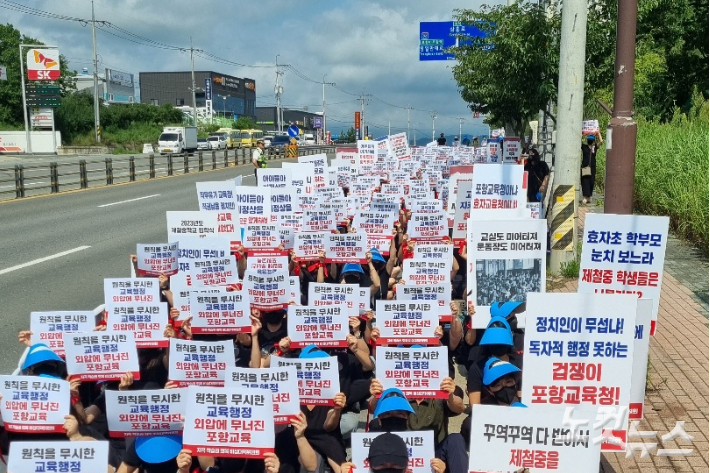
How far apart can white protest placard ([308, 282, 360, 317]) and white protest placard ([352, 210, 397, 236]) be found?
3.90m

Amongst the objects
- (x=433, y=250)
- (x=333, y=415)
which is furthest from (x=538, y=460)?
(x=433, y=250)

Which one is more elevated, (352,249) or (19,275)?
(352,249)

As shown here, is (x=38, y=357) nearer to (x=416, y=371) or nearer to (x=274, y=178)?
(x=416, y=371)

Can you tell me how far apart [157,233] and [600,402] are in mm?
14639

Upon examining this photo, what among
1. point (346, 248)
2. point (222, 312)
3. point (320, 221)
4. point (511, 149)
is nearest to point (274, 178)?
point (320, 221)

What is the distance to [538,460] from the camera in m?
4.25

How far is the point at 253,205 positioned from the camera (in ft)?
41.3

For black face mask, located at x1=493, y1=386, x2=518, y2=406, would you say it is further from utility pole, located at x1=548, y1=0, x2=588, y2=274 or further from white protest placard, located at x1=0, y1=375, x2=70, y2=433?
utility pole, located at x1=548, y1=0, x2=588, y2=274

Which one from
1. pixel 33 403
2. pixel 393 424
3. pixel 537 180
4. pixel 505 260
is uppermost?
pixel 537 180

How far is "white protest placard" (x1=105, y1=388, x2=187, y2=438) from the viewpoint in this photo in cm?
513

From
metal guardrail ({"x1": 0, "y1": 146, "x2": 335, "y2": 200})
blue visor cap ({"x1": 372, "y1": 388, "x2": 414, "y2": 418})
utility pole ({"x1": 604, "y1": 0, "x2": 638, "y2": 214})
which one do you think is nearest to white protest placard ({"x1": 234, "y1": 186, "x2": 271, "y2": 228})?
utility pole ({"x1": 604, "y1": 0, "x2": 638, "y2": 214})

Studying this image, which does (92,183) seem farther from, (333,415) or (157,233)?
(333,415)

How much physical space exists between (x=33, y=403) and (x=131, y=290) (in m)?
2.81

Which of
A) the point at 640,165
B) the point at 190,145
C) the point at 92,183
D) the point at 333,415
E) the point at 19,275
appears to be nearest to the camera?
the point at 333,415
